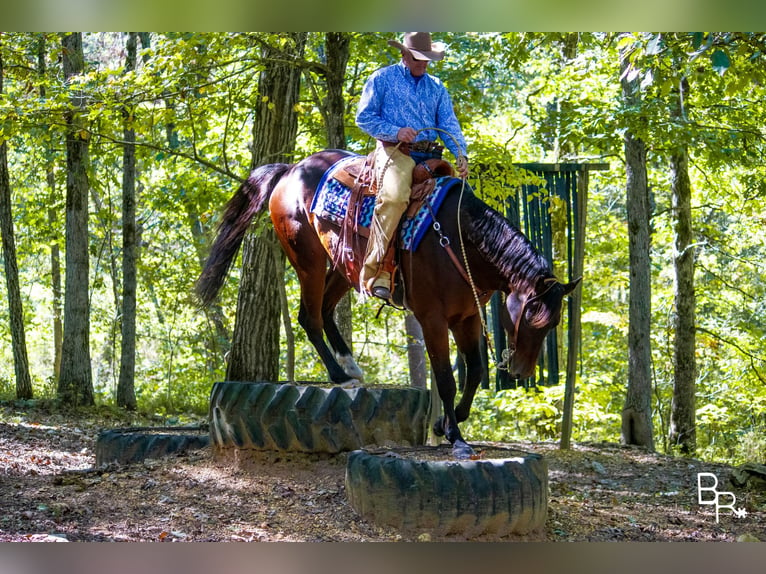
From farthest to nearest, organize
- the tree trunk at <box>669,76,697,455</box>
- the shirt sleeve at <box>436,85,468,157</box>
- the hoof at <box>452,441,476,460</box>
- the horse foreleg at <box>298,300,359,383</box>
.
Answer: the tree trunk at <box>669,76,697,455</box> < the horse foreleg at <box>298,300,359,383</box> < the shirt sleeve at <box>436,85,468,157</box> < the hoof at <box>452,441,476,460</box>

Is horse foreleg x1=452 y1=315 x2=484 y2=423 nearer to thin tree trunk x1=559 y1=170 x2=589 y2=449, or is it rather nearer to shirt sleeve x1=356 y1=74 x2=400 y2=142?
shirt sleeve x1=356 y1=74 x2=400 y2=142

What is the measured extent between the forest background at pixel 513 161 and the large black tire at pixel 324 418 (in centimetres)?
101

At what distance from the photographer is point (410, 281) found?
4.25m

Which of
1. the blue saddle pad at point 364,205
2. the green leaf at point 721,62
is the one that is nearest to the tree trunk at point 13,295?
the blue saddle pad at point 364,205

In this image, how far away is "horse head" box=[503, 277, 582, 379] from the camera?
3.78m

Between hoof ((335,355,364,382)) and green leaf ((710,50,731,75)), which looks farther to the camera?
hoof ((335,355,364,382))

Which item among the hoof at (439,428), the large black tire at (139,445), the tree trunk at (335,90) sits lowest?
the large black tire at (139,445)

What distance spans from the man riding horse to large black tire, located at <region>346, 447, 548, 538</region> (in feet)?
3.33

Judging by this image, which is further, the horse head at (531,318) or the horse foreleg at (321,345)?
the horse foreleg at (321,345)

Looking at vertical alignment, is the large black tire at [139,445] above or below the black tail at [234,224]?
below

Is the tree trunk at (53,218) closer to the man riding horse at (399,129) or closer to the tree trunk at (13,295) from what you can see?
the tree trunk at (13,295)

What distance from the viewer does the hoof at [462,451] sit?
3.98 metres

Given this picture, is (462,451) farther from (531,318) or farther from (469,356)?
(531,318)

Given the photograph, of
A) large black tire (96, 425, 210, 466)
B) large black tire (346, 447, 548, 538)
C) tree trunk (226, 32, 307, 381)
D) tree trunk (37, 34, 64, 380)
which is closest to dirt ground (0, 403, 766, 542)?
large black tire (346, 447, 548, 538)
